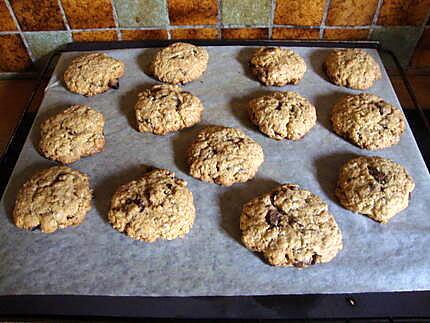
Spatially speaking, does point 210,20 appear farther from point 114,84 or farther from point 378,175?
point 378,175

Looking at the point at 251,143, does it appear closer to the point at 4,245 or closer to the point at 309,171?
the point at 309,171

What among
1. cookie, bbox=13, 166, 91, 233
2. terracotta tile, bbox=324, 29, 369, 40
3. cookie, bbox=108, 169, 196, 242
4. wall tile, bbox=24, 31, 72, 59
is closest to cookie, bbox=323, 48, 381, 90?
terracotta tile, bbox=324, 29, 369, 40

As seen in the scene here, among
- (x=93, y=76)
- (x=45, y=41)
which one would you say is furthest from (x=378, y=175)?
(x=45, y=41)

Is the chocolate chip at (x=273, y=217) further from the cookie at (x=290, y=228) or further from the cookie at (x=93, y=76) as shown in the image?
the cookie at (x=93, y=76)

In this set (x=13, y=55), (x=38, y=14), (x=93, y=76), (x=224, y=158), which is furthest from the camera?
(x=13, y=55)

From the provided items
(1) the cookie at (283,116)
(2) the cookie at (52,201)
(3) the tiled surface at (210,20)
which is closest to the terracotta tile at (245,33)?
A: (3) the tiled surface at (210,20)

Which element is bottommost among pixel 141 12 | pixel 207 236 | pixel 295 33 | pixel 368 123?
pixel 207 236
